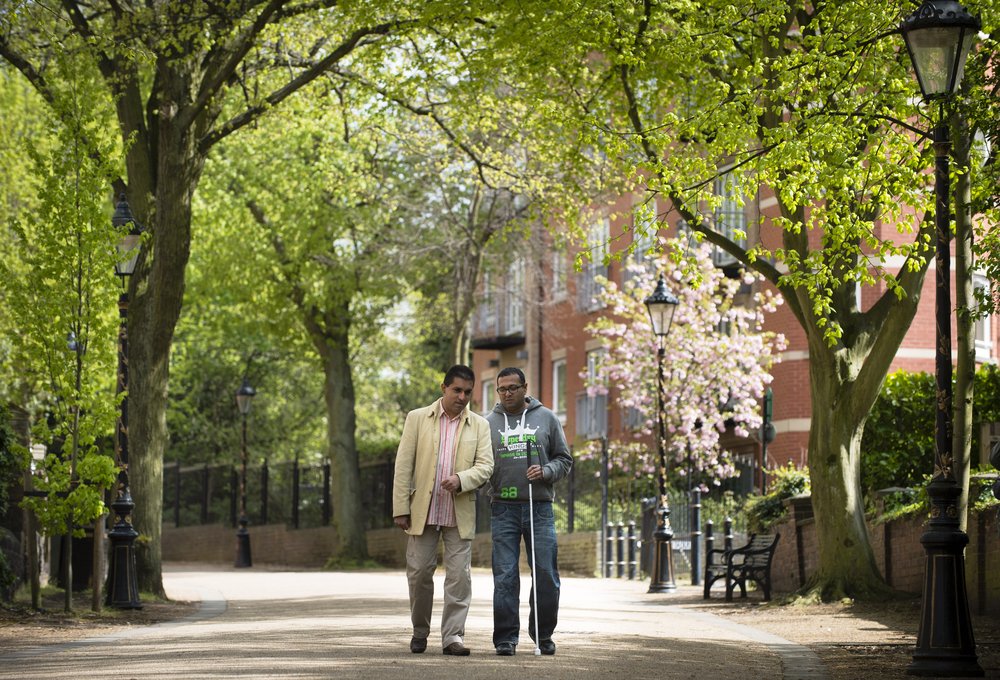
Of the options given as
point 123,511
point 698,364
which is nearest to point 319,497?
point 698,364

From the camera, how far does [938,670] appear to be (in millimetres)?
10398

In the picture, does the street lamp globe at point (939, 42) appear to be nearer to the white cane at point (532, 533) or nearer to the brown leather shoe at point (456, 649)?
the white cane at point (532, 533)

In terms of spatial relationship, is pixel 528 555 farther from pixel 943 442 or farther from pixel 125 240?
pixel 125 240

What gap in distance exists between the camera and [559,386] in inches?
1758

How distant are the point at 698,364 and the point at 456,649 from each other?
23.9 m

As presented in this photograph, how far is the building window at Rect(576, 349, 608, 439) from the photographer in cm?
4106

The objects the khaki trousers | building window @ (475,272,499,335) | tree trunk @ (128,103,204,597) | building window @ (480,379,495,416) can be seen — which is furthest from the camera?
building window @ (480,379,495,416)

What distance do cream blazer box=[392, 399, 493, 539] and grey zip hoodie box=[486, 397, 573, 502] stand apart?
165mm

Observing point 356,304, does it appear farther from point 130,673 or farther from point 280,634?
point 130,673

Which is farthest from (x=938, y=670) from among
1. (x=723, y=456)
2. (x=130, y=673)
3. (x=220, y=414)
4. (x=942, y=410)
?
(x=220, y=414)

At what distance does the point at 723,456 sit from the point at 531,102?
13.8 meters

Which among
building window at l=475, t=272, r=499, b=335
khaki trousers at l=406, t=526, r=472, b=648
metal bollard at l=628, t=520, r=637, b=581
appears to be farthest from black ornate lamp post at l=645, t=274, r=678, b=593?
building window at l=475, t=272, r=499, b=335

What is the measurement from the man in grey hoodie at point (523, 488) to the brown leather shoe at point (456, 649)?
11.6 inches

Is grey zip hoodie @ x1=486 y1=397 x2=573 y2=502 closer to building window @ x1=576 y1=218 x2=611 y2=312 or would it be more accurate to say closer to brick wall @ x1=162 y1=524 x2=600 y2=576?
brick wall @ x1=162 y1=524 x2=600 y2=576
